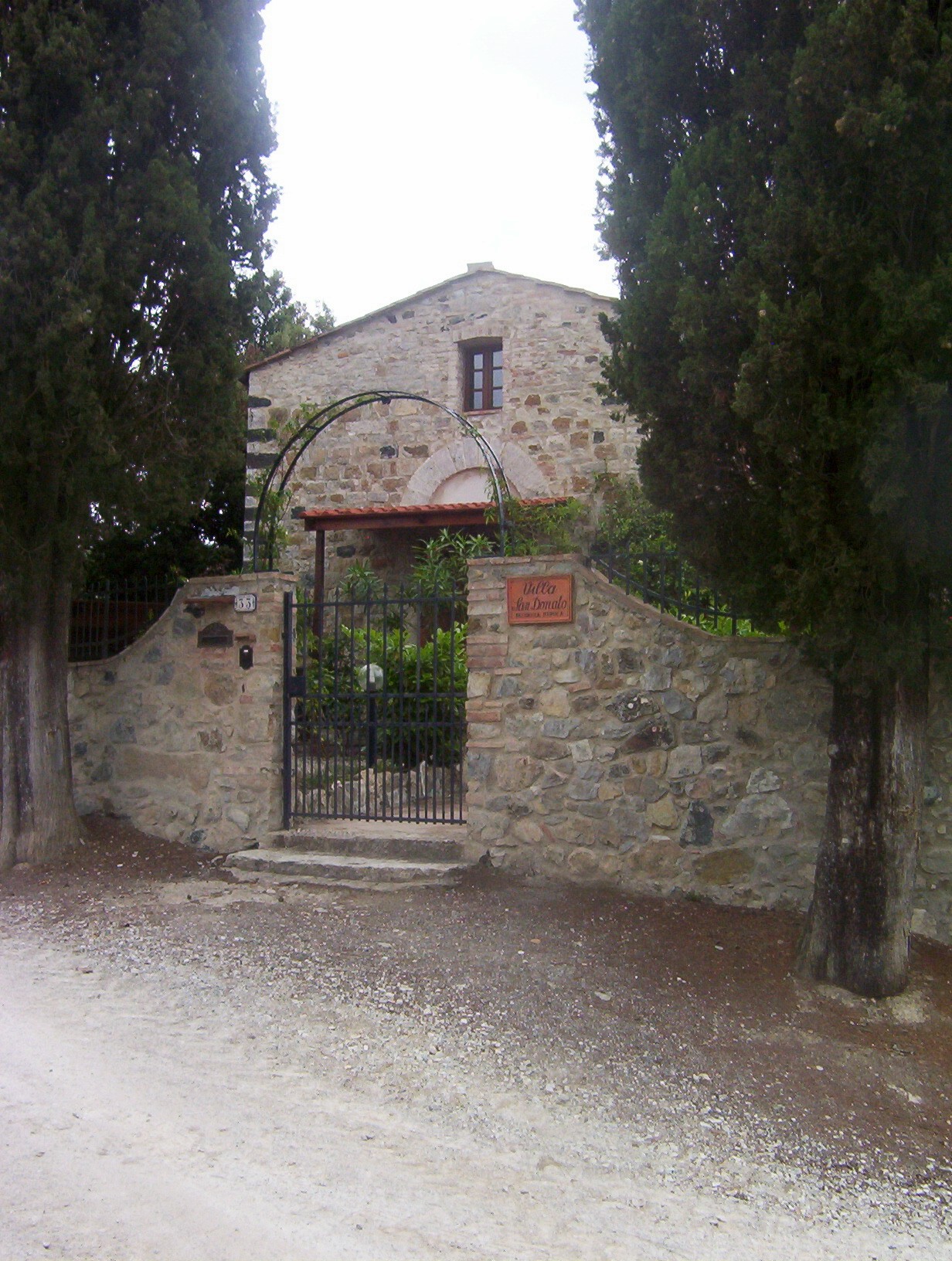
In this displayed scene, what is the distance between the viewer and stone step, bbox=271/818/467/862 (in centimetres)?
670

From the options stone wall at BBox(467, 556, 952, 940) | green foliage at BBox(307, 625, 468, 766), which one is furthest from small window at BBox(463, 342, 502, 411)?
stone wall at BBox(467, 556, 952, 940)

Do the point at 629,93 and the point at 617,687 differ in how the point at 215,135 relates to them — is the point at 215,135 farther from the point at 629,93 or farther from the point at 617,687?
the point at 617,687

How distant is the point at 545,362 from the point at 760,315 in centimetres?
844

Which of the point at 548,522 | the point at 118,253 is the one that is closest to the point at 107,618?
the point at 118,253

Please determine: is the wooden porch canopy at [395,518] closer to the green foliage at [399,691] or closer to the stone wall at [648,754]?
the green foliage at [399,691]

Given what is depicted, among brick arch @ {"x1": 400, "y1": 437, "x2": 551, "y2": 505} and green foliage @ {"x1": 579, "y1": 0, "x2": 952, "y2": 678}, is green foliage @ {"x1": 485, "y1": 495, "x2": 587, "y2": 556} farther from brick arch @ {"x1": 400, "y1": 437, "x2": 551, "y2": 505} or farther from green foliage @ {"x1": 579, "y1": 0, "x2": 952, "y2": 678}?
green foliage @ {"x1": 579, "y1": 0, "x2": 952, "y2": 678}

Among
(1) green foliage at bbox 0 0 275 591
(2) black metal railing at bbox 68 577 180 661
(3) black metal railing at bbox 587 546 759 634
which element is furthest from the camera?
(2) black metal railing at bbox 68 577 180 661

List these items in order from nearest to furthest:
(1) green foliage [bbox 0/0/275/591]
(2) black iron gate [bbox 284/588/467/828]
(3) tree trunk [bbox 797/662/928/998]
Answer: (3) tree trunk [bbox 797/662/928/998], (1) green foliage [bbox 0/0/275/591], (2) black iron gate [bbox 284/588/467/828]

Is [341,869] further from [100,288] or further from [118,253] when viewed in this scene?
[118,253]

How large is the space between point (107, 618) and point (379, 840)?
122 inches

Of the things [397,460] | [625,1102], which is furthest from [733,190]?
[397,460]

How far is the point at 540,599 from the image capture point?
6.50m

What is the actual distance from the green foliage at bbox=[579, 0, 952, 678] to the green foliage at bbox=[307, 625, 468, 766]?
235cm

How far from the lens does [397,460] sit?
516 inches
